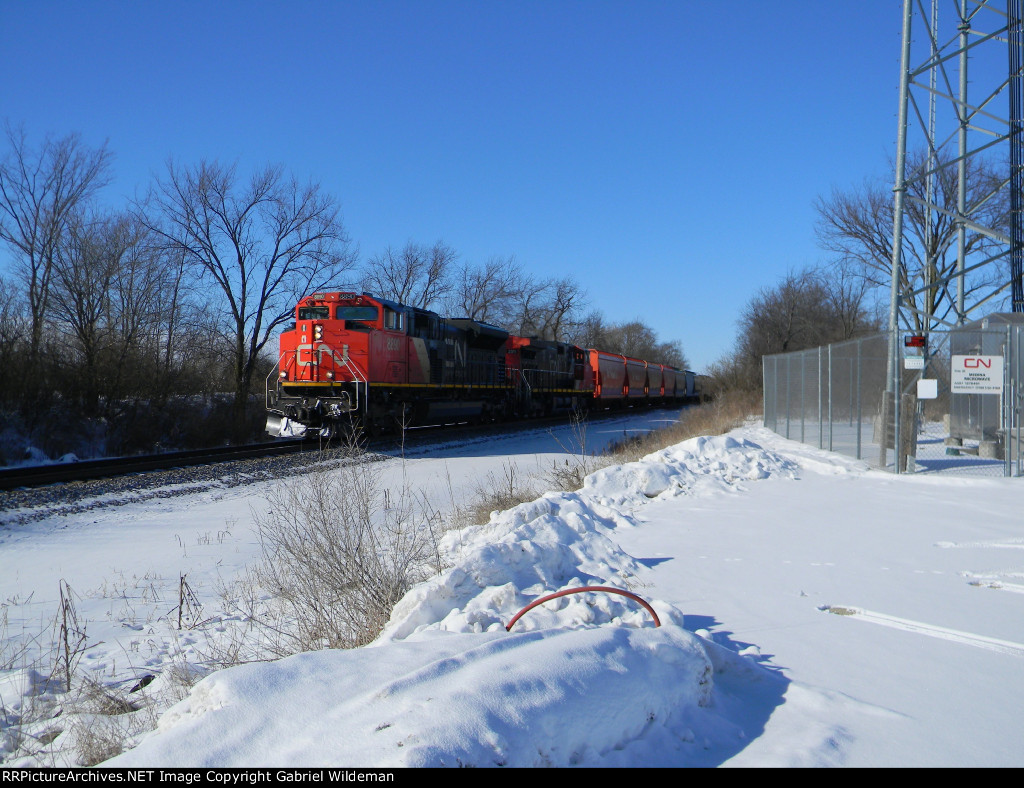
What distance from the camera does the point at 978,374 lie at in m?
10.4

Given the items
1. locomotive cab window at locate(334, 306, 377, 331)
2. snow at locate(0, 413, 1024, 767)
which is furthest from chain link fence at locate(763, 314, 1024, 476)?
locomotive cab window at locate(334, 306, 377, 331)

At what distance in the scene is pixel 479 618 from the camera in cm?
390

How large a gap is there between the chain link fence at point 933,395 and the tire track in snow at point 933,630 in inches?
284

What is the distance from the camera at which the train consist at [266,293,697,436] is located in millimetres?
15734

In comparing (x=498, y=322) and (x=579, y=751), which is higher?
(x=498, y=322)

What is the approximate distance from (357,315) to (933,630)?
14.2 metres

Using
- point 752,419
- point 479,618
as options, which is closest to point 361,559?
point 479,618

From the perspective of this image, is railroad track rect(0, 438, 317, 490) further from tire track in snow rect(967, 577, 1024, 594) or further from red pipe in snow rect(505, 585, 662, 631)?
tire track in snow rect(967, 577, 1024, 594)

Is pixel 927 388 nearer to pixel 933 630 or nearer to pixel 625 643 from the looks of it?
pixel 933 630

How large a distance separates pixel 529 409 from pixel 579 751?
24548mm

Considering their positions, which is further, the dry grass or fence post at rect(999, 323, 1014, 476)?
the dry grass

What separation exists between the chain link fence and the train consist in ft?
30.2

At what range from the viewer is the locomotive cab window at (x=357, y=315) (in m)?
16.2

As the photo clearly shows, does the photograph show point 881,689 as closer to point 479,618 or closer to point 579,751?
point 579,751
